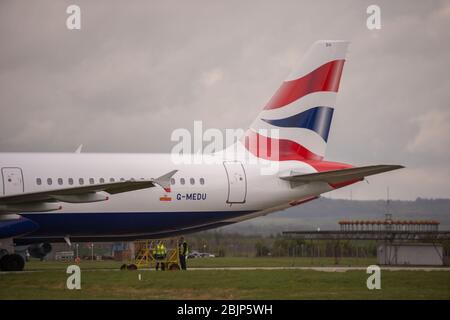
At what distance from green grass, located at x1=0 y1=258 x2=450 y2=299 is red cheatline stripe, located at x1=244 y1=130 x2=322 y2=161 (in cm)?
770

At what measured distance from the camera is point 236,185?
116ft

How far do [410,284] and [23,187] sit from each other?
47.5 ft

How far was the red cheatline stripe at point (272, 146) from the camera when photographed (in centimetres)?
3683

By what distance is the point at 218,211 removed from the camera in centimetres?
3534

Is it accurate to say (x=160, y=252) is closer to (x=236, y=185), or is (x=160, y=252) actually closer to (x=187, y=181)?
(x=187, y=181)

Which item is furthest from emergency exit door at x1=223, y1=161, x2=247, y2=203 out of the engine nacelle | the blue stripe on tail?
the engine nacelle

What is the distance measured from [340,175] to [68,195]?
10.4 meters

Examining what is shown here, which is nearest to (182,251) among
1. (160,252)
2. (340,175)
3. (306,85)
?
(160,252)

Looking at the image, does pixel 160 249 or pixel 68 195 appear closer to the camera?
pixel 68 195

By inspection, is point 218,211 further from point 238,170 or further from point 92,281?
point 92,281

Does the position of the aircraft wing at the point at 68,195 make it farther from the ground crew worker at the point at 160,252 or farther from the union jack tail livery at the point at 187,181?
the ground crew worker at the point at 160,252

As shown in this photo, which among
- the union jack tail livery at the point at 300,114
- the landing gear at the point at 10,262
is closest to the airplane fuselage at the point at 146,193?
the union jack tail livery at the point at 300,114

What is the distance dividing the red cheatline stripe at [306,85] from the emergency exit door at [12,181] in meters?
10.9

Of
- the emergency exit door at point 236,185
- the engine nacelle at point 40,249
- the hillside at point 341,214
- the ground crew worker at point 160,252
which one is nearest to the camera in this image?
the emergency exit door at point 236,185
